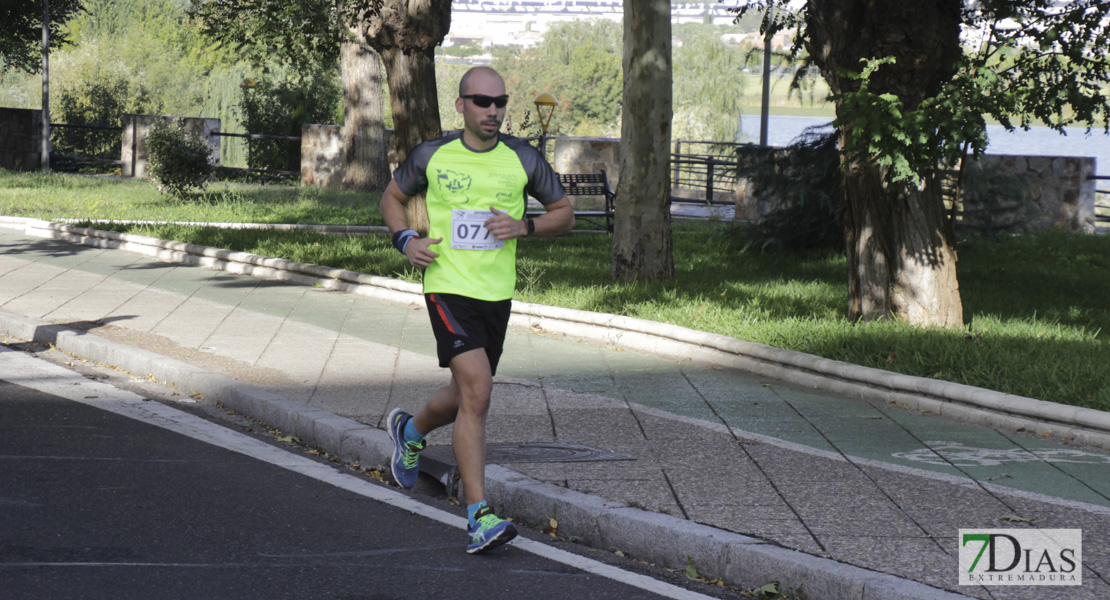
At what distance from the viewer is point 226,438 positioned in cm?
699

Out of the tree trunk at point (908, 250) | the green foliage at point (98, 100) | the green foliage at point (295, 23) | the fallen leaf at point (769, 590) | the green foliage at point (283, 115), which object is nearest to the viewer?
the fallen leaf at point (769, 590)

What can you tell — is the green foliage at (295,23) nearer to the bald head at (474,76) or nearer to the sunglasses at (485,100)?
the bald head at (474,76)

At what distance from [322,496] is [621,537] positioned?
5.05 feet

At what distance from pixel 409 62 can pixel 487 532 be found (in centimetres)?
1141

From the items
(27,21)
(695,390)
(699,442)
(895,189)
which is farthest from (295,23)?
(27,21)

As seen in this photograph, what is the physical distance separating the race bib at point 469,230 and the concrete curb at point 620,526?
48.6 inches

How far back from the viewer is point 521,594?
4.60 meters

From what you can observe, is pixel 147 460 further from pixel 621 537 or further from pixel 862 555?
pixel 862 555

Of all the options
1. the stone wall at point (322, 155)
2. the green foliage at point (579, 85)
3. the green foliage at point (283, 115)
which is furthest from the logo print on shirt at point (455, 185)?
the green foliage at point (579, 85)

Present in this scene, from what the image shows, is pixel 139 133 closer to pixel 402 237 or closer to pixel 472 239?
pixel 402 237

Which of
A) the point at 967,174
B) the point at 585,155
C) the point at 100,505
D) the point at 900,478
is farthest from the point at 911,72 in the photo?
the point at 585,155

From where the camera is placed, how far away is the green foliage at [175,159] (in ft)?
70.1

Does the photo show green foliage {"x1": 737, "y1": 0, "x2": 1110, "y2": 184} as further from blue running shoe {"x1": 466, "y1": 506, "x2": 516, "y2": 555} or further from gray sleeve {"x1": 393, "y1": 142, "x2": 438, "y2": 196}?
blue running shoe {"x1": 466, "y1": 506, "x2": 516, "y2": 555}

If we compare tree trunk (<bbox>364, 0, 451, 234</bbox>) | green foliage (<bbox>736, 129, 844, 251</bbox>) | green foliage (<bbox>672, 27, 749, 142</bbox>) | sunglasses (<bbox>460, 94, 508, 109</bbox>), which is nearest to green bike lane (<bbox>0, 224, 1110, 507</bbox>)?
sunglasses (<bbox>460, 94, 508, 109</bbox>)
